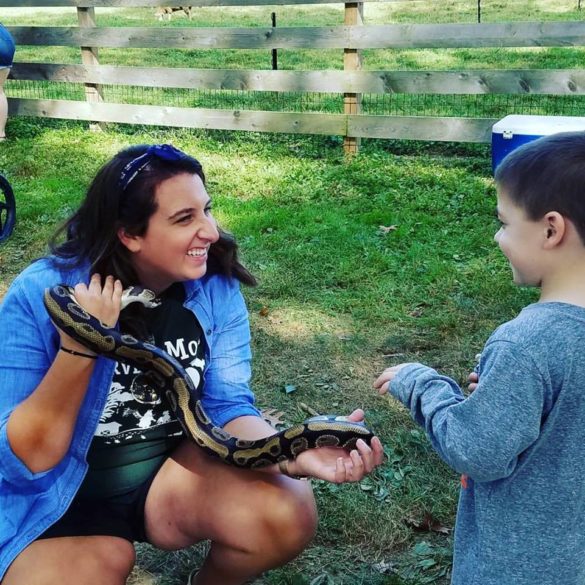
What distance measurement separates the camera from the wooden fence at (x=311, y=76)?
320 inches

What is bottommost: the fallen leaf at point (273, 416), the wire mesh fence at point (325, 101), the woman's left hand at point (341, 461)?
the fallen leaf at point (273, 416)

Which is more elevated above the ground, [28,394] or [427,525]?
[28,394]

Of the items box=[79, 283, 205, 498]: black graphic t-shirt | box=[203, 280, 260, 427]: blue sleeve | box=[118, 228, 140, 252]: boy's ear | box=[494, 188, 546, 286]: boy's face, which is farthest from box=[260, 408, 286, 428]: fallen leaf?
box=[494, 188, 546, 286]: boy's face

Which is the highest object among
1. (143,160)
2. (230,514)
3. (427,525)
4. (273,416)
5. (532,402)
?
(143,160)

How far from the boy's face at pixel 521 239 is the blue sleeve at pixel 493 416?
8.3 inches

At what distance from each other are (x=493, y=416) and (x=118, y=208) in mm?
1424

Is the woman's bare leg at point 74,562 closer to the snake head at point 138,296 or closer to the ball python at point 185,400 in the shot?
the ball python at point 185,400

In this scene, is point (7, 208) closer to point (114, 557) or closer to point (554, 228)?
point (114, 557)

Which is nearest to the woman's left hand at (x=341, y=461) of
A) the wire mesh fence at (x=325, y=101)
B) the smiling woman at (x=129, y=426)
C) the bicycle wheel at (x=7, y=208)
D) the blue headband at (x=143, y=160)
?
the smiling woman at (x=129, y=426)

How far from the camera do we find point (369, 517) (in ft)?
11.8

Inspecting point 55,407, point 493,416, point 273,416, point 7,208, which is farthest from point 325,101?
point 493,416

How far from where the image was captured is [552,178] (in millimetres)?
1924

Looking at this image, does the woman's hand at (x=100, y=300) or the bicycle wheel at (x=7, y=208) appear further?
the bicycle wheel at (x=7, y=208)

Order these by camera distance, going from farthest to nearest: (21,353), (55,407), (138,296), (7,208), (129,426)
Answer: (7,208) → (129,426) → (138,296) → (21,353) → (55,407)
